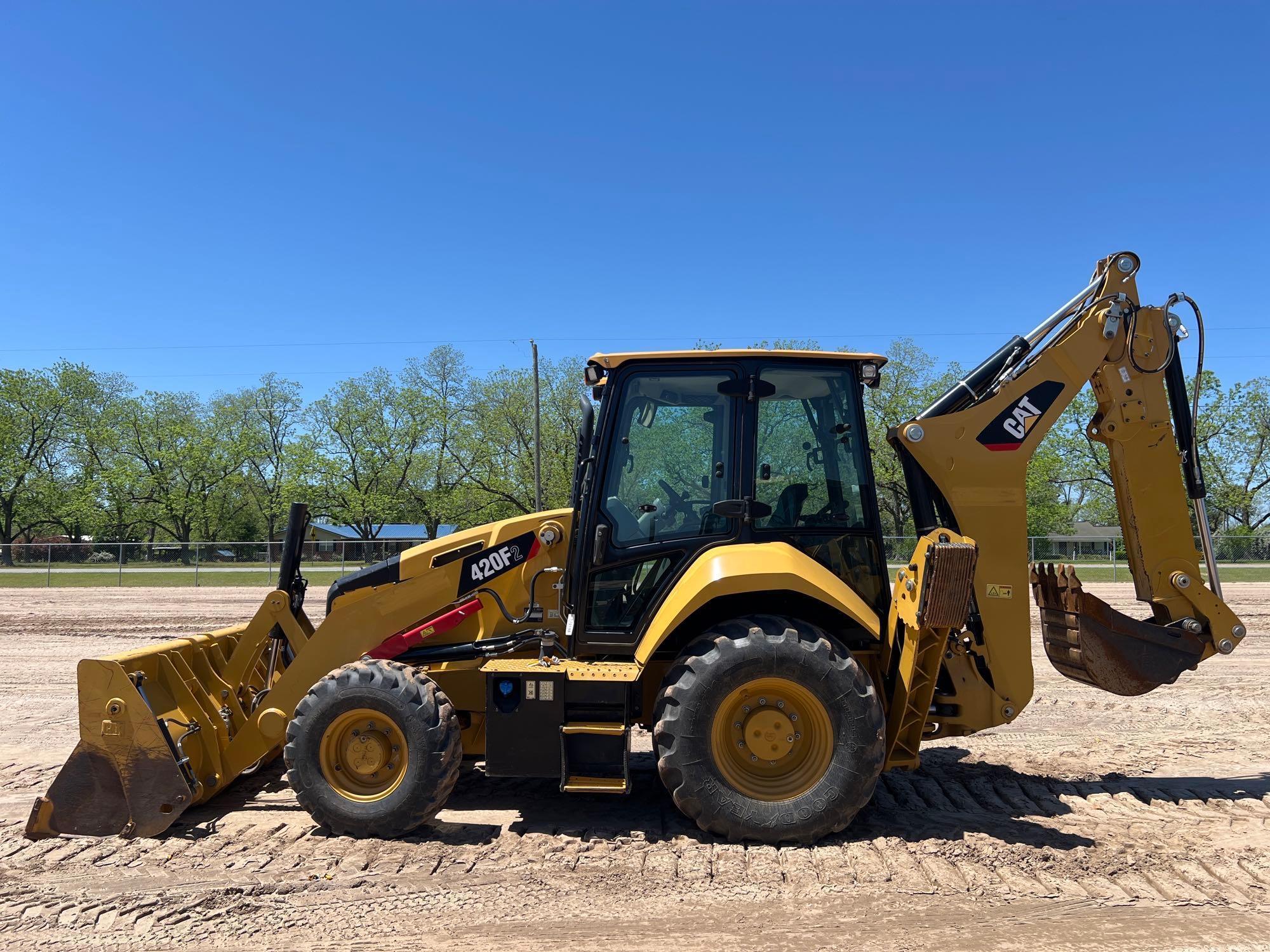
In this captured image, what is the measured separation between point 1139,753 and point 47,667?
11786mm

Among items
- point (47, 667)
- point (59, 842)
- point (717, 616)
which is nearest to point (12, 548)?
point (47, 667)

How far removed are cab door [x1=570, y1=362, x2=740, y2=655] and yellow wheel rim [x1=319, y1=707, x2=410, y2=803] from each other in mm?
1203

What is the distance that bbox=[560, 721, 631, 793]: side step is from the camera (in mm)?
4848

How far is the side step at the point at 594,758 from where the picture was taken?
191 inches

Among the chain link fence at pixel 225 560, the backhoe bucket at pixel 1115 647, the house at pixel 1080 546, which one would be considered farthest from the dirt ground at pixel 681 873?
the house at pixel 1080 546

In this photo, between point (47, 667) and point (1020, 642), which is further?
point (47, 667)

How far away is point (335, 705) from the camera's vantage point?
491 centimetres

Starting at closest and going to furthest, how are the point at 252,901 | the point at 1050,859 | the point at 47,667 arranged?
the point at 252,901
the point at 1050,859
the point at 47,667

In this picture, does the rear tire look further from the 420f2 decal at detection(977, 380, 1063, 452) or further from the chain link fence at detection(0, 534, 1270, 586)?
the chain link fence at detection(0, 534, 1270, 586)

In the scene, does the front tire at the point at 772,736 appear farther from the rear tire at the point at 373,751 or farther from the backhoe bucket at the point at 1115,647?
the backhoe bucket at the point at 1115,647

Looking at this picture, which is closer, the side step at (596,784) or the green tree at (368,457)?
the side step at (596,784)

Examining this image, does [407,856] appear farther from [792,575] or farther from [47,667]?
[47,667]

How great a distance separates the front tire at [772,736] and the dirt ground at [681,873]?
200 millimetres

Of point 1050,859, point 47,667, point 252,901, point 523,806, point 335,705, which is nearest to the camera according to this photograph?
point 252,901
